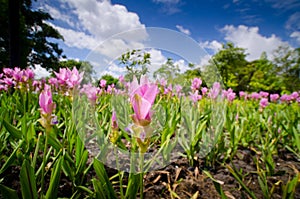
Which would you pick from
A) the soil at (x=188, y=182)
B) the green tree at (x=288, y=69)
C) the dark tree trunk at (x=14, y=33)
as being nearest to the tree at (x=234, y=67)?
the green tree at (x=288, y=69)

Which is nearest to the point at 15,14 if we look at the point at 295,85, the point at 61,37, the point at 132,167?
the point at 61,37

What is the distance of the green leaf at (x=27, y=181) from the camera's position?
659 mm

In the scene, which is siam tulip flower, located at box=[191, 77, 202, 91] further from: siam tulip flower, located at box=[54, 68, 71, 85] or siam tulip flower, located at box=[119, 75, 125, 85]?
siam tulip flower, located at box=[54, 68, 71, 85]

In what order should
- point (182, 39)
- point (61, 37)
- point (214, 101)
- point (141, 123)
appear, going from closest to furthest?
point (141, 123), point (182, 39), point (214, 101), point (61, 37)

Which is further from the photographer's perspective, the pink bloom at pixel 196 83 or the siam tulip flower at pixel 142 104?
the pink bloom at pixel 196 83

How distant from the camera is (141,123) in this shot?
52cm

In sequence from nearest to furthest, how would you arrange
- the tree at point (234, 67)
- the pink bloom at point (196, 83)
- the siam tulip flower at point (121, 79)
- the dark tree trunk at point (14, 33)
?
the siam tulip flower at point (121, 79) → the pink bloom at point (196, 83) → the dark tree trunk at point (14, 33) → the tree at point (234, 67)

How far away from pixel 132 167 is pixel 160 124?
0.34m

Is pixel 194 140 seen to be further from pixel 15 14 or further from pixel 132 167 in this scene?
pixel 15 14

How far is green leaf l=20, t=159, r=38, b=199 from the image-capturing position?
0.66 m

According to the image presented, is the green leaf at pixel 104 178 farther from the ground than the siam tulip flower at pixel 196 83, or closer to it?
closer to it

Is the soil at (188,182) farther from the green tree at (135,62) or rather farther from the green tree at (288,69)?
the green tree at (288,69)

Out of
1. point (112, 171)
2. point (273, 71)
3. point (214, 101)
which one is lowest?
point (112, 171)

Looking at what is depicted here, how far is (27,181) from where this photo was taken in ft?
2.20
